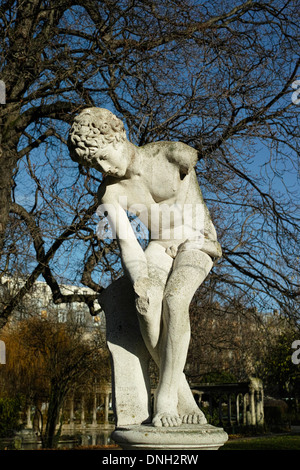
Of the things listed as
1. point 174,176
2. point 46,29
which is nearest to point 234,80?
point 46,29

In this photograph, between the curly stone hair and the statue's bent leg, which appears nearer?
the statue's bent leg

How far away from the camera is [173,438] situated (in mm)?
2914

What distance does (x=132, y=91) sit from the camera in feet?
25.8

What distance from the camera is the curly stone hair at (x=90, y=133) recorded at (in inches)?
135

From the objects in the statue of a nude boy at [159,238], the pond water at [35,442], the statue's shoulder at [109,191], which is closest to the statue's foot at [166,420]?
the statue of a nude boy at [159,238]

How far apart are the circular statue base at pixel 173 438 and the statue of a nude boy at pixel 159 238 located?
9 centimetres

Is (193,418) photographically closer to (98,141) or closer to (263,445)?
(98,141)

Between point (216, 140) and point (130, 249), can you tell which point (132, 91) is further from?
point (130, 249)

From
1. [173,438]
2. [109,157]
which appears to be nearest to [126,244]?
[109,157]

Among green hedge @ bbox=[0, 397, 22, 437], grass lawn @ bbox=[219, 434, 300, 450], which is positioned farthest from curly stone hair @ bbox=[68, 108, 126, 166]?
green hedge @ bbox=[0, 397, 22, 437]

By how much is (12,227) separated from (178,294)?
14.7 ft

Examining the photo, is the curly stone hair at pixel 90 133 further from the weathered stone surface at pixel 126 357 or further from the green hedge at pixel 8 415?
the green hedge at pixel 8 415

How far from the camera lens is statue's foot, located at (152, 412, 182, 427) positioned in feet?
9.95

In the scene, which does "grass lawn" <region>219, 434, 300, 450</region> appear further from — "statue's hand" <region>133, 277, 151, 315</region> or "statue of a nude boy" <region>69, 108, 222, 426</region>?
"statue's hand" <region>133, 277, 151, 315</region>
